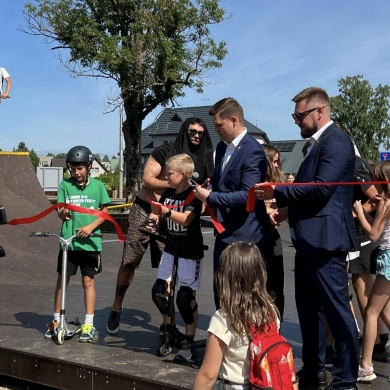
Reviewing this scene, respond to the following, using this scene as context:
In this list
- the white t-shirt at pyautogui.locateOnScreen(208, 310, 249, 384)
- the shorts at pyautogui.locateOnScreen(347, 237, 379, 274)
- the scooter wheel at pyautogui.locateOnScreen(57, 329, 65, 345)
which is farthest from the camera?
the scooter wheel at pyautogui.locateOnScreen(57, 329, 65, 345)

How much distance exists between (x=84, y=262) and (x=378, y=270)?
8.93ft

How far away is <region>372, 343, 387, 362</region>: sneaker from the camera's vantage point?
512 centimetres

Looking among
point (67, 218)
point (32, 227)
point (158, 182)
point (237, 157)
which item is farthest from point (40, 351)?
→ point (32, 227)

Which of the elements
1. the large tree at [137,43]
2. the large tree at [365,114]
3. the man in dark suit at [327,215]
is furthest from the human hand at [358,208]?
the large tree at [365,114]

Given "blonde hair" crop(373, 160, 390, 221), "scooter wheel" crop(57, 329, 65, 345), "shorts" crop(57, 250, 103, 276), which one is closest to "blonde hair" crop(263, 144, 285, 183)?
"blonde hair" crop(373, 160, 390, 221)

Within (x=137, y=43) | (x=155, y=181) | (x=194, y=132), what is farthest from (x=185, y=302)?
(x=137, y=43)

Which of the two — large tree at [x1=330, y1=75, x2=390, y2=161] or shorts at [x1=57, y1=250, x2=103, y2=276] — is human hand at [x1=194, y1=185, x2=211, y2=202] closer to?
shorts at [x1=57, y1=250, x2=103, y2=276]

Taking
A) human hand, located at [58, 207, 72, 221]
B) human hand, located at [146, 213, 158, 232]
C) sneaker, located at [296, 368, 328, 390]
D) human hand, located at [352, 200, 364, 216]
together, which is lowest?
sneaker, located at [296, 368, 328, 390]

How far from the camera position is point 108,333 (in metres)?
6.00

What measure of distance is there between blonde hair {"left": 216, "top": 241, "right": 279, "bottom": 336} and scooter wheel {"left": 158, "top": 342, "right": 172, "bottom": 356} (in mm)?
2192

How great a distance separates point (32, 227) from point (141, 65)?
54.7 ft

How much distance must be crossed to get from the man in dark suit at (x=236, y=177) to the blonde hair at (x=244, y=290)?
4.37ft

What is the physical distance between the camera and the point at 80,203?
588cm

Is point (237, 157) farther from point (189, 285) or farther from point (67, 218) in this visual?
point (67, 218)
